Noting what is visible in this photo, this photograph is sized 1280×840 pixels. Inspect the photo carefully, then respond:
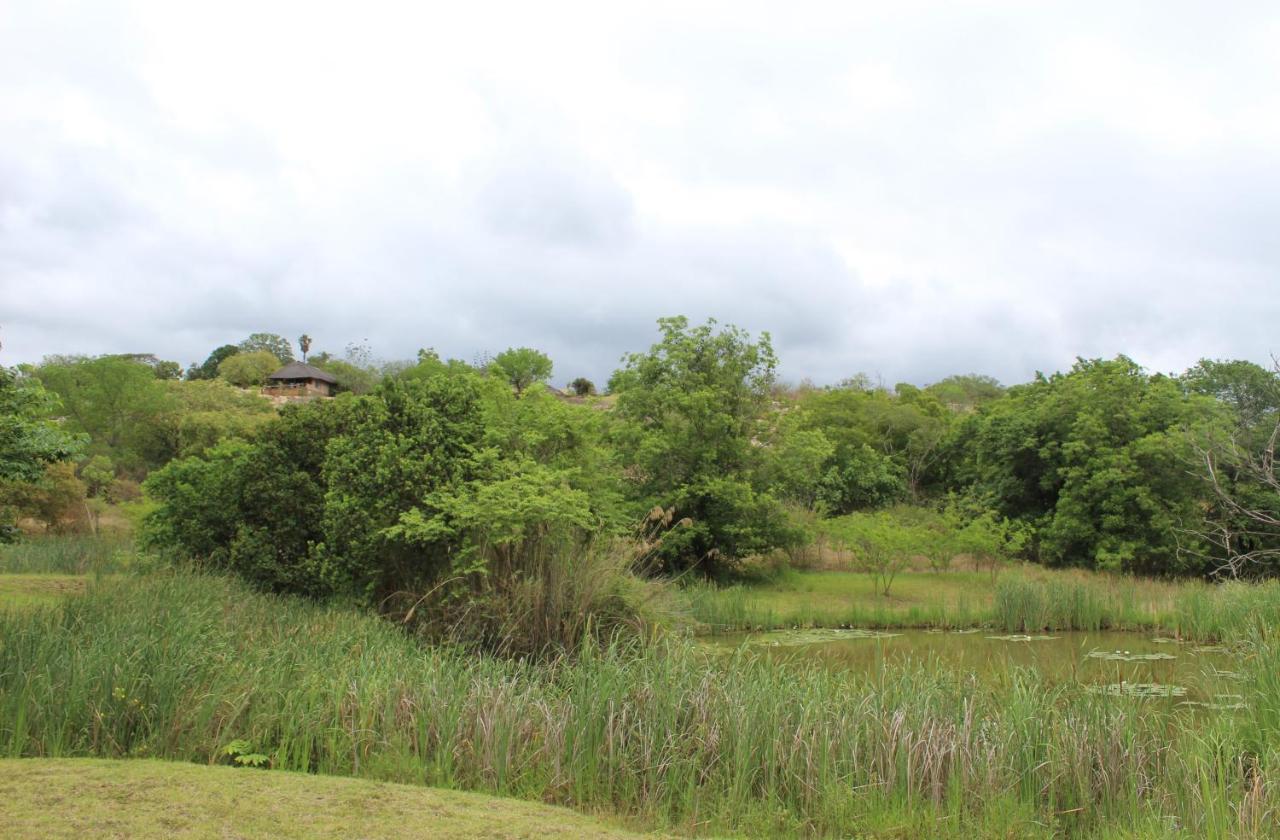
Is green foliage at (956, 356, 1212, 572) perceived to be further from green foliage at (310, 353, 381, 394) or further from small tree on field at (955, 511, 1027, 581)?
green foliage at (310, 353, 381, 394)

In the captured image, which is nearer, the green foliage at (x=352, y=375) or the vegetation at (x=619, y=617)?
the vegetation at (x=619, y=617)

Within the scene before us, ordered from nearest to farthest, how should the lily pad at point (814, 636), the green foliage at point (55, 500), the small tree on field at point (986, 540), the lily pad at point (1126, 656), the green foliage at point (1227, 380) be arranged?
1. the lily pad at point (1126, 656)
2. the lily pad at point (814, 636)
3. the small tree on field at point (986, 540)
4. the green foliage at point (55, 500)
5. the green foliage at point (1227, 380)

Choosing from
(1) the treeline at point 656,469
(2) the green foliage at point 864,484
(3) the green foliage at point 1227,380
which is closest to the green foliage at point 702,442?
(1) the treeline at point 656,469

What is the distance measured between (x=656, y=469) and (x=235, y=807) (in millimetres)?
20959

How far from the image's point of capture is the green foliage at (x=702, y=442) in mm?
25109

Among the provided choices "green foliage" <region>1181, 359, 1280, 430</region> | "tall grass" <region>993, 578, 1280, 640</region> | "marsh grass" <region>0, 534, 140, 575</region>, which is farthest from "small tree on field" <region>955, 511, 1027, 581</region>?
"marsh grass" <region>0, 534, 140, 575</region>

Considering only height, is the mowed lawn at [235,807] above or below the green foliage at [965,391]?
below

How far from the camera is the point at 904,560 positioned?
2441cm

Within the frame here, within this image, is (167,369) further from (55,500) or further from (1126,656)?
(1126,656)

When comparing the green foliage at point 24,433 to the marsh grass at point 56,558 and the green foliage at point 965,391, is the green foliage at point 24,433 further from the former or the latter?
the green foliage at point 965,391

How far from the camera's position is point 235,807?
5355 mm

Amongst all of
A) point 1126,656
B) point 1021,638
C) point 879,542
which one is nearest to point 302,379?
point 879,542

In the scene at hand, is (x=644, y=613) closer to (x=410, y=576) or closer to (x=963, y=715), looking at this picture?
(x=410, y=576)

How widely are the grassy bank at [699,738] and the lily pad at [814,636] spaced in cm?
939
